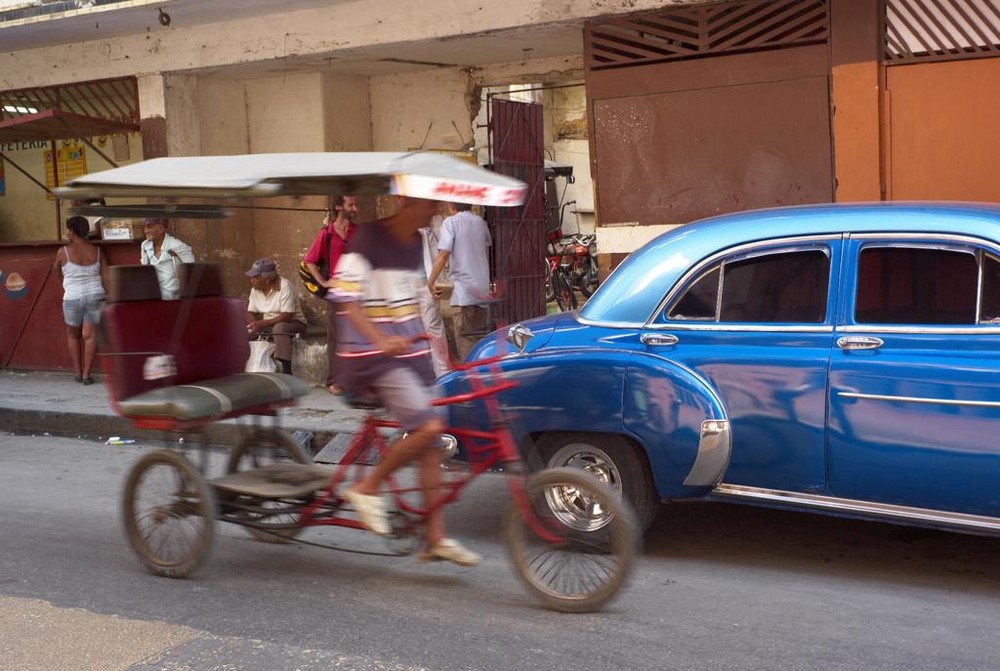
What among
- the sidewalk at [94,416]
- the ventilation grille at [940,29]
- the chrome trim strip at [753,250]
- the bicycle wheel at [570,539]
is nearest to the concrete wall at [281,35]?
the ventilation grille at [940,29]

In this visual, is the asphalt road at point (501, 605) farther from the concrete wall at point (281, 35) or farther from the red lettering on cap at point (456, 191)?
the concrete wall at point (281, 35)

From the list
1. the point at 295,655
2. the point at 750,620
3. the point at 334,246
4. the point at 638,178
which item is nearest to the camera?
the point at 295,655

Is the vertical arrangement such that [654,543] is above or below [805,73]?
below

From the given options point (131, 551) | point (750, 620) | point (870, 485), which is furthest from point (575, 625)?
point (131, 551)

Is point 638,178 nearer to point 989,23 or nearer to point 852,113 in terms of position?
point 852,113

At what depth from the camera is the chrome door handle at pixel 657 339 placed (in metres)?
5.69

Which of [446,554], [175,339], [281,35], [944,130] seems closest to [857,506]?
[446,554]

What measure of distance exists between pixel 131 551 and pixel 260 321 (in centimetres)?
519

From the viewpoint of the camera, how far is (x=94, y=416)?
416 inches

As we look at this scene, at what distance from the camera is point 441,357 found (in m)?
10.0

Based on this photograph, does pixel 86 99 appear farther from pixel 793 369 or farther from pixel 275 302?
pixel 793 369

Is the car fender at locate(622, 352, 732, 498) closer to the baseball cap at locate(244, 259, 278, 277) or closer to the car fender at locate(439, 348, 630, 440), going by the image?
the car fender at locate(439, 348, 630, 440)

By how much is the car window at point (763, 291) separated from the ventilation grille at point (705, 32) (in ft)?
13.7

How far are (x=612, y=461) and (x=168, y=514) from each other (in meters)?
2.13
